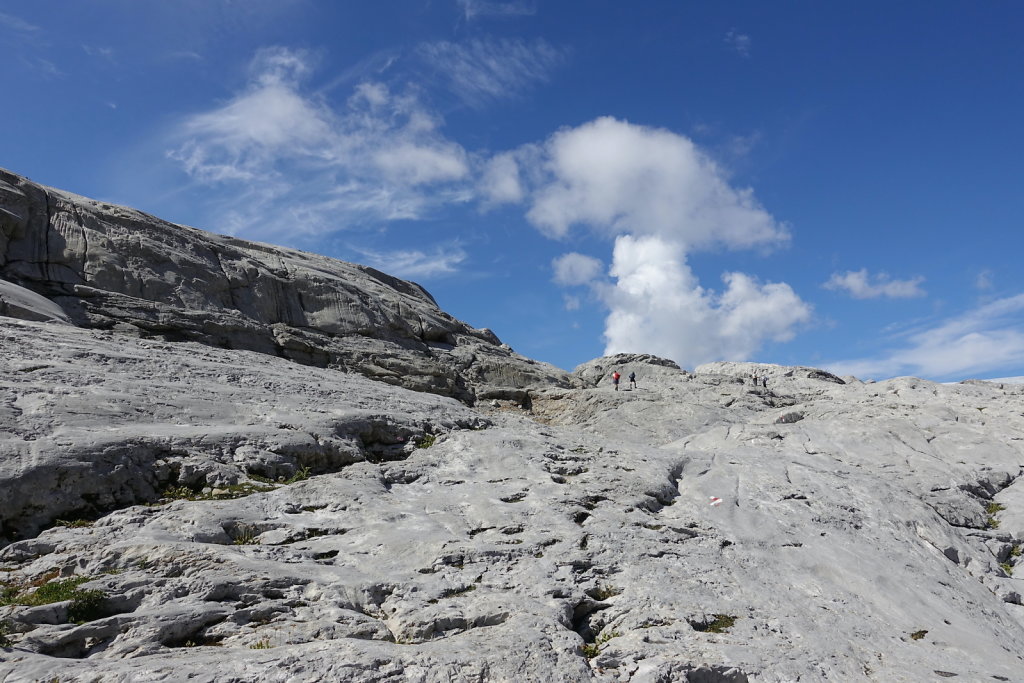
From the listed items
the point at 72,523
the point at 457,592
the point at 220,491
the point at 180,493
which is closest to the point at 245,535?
the point at 220,491

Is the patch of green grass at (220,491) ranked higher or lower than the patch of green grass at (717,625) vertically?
higher

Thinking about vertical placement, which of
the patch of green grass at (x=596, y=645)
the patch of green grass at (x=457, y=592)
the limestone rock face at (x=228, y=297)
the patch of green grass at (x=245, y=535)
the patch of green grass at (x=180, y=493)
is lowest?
the patch of green grass at (x=596, y=645)

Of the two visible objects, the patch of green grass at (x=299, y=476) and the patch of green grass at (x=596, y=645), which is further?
the patch of green grass at (x=299, y=476)

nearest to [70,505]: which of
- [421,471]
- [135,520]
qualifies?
[135,520]

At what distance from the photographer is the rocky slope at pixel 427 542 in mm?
10781

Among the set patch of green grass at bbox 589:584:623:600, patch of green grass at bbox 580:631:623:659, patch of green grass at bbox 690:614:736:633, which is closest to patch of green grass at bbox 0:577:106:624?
patch of green grass at bbox 580:631:623:659

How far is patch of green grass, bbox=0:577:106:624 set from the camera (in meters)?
11.0

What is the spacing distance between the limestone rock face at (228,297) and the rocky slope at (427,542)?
3.21 m

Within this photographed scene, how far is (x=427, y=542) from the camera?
14.3 metres

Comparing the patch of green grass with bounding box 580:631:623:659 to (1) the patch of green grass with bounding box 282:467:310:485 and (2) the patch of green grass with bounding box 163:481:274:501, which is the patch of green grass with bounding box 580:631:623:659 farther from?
(1) the patch of green grass with bounding box 282:467:310:485

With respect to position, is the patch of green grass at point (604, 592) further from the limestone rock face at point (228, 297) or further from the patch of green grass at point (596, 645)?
the limestone rock face at point (228, 297)

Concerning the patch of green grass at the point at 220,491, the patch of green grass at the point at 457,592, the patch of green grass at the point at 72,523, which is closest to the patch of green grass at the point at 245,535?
the patch of green grass at the point at 220,491

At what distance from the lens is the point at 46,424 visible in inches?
627

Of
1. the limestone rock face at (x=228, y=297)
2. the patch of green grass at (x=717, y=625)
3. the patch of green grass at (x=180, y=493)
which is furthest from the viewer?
the limestone rock face at (x=228, y=297)
